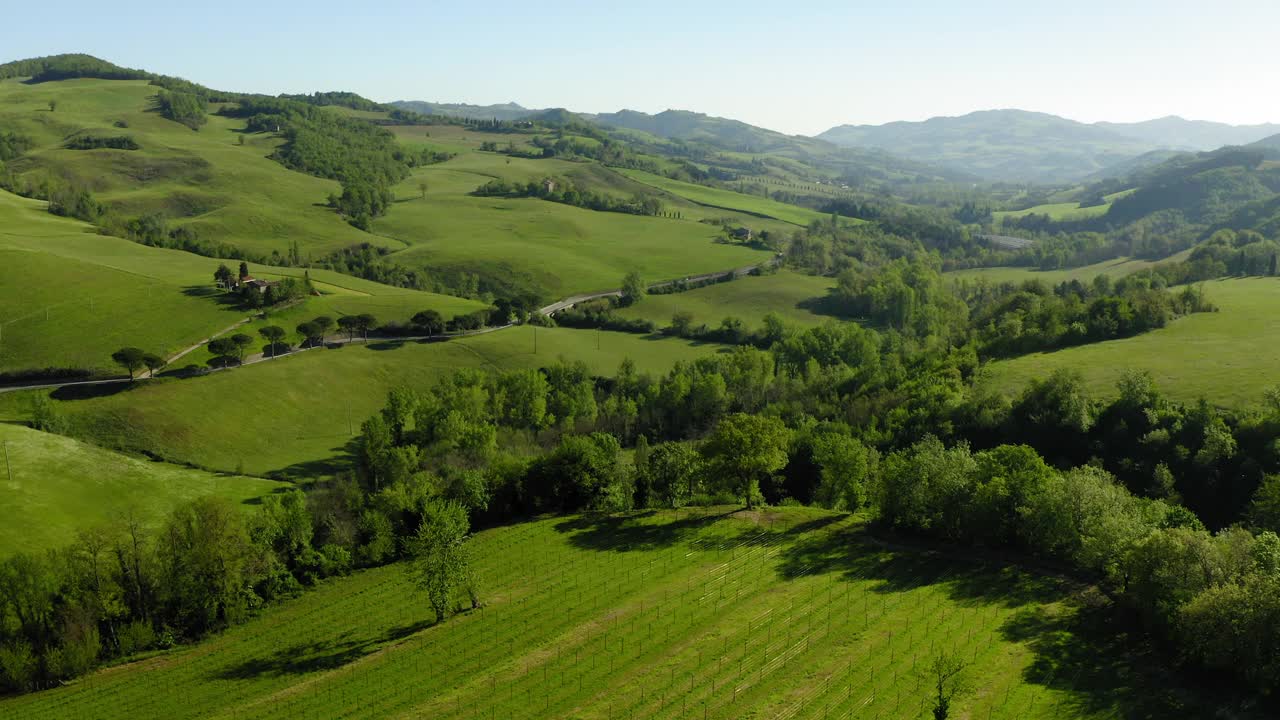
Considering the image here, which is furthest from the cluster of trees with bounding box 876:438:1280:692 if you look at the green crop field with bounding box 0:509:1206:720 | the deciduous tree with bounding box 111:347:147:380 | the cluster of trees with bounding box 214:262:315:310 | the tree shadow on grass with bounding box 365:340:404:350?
the cluster of trees with bounding box 214:262:315:310

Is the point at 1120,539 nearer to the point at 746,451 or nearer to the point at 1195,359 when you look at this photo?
the point at 746,451

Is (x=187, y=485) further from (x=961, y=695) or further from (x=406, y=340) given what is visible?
(x=961, y=695)

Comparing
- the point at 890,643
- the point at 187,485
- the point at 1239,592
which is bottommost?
the point at 187,485

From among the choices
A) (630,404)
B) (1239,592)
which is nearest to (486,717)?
(1239,592)

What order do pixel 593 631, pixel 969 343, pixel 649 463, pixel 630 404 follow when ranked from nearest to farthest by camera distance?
1. pixel 593 631
2. pixel 649 463
3. pixel 630 404
4. pixel 969 343

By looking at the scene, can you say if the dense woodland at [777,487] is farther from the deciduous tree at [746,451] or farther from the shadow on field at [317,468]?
the shadow on field at [317,468]

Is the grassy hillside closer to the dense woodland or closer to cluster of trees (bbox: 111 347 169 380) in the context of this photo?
cluster of trees (bbox: 111 347 169 380)
